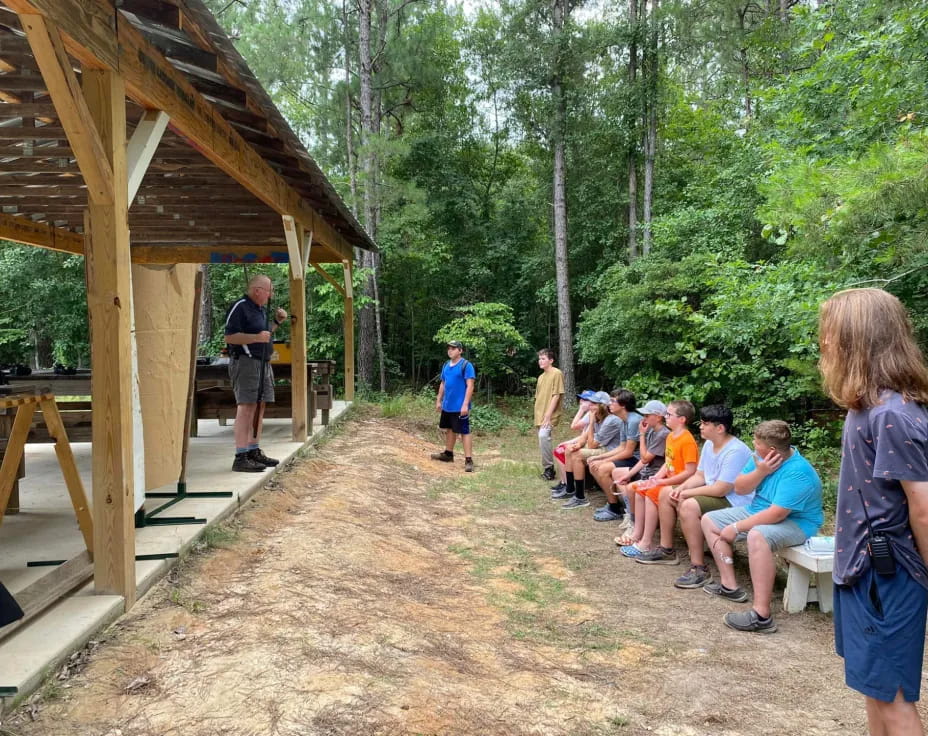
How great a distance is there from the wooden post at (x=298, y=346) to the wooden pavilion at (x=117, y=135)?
1.03m

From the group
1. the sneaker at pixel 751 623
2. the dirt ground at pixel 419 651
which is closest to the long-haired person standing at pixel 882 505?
the dirt ground at pixel 419 651

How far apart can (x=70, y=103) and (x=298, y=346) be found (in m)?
4.80

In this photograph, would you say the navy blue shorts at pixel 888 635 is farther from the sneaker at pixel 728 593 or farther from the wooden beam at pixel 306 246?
the wooden beam at pixel 306 246

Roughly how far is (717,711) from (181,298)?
395 cm

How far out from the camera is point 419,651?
9.64ft

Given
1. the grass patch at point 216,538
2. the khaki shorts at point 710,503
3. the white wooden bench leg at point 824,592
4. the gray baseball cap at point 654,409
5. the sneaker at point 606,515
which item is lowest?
the sneaker at point 606,515

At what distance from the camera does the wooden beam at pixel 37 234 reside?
7465mm

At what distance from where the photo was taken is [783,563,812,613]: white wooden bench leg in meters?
3.91

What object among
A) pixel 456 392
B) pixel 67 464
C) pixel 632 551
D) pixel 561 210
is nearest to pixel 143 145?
pixel 67 464

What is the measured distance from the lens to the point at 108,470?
2875 mm

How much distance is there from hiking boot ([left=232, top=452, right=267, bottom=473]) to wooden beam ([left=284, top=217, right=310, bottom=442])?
65.6 inches

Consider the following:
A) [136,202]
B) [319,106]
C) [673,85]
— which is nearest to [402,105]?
[319,106]

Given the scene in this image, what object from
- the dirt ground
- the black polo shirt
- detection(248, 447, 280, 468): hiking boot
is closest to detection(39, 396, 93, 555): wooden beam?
the dirt ground

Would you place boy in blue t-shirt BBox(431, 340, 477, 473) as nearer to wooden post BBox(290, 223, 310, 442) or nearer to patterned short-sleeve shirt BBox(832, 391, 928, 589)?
wooden post BBox(290, 223, 310, 442)
